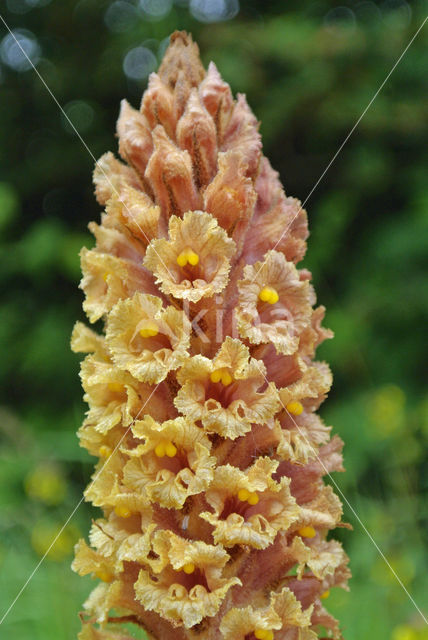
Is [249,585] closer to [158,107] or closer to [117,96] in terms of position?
[158,107]

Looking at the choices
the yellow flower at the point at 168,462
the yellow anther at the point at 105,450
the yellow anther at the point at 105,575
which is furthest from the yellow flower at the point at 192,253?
the yellow anther at the point at 105,575

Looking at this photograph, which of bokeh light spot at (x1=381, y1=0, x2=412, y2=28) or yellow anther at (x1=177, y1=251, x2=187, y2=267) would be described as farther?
bokeh light spot at (x1=381, y1=0, x2=412, y2=28)

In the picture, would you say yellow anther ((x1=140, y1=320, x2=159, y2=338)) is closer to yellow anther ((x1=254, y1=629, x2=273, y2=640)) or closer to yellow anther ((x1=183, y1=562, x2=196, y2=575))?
yellow anther ((x1=183, y1=562, x2=196, y2=575))

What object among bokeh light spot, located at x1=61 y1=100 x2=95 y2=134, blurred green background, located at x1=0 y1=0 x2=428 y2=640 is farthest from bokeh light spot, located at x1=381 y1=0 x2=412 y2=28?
bokeh light spot, located at x1=61 y1=100 x2=95 y2=134

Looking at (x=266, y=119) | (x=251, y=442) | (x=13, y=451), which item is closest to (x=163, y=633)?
(x=251, y=442)

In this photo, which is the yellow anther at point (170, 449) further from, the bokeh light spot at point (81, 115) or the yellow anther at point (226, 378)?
the bokeh light spot at point (81, 115)

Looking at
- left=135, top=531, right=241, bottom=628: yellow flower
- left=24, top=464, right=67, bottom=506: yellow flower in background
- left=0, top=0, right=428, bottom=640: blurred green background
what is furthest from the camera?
left=0, top=0, right=428, bottom=640: blurred green background

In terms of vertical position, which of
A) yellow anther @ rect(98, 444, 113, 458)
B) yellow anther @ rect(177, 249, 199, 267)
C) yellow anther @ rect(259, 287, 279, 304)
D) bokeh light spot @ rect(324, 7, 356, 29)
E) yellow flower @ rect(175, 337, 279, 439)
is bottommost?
yellow anther @ rect(98, 444, 113, 458)

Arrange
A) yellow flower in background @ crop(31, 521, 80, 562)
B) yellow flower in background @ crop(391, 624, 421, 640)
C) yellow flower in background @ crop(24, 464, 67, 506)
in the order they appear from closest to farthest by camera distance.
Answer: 1. yellow flower in background @ crop(391, 624, 421, 640)
2. yellow flower in background @ crop(31, 521, 80, 562)
3. yellow flower in background @ crop(24, 464, 67, 506)
